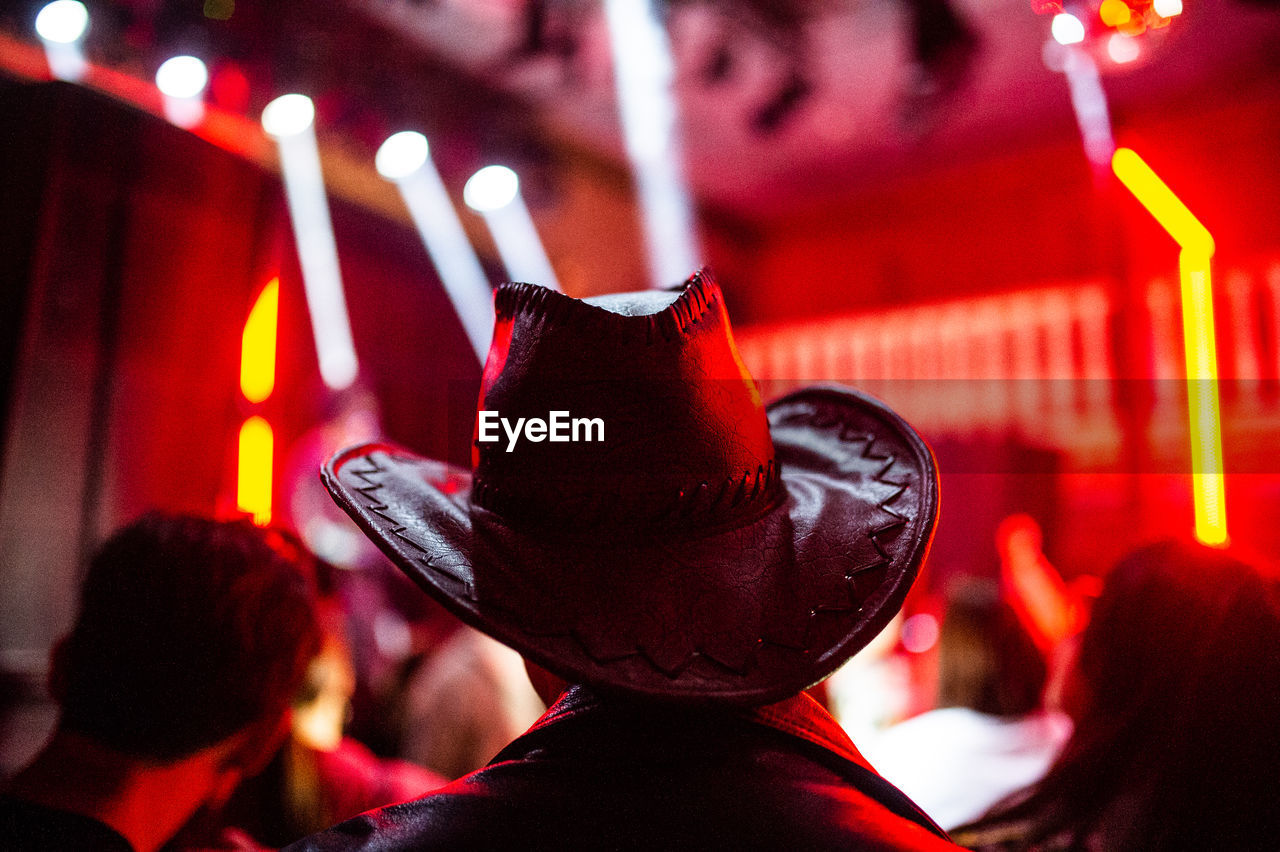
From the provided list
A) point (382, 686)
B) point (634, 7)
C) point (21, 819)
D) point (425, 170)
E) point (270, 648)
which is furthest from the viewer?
point (425, 170)

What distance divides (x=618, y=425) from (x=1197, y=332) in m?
6.09

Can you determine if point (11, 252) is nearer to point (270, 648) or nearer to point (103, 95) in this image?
point (103, 95)

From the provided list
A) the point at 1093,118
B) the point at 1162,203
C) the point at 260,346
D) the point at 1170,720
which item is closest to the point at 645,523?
the point at 1170,720

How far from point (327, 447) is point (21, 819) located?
13.2 ft

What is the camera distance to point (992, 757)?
1903 millimetres

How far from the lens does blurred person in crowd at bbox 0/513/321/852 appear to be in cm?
116

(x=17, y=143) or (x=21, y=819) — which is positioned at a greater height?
(x=17, y=143)

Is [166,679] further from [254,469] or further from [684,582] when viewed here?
[254,469]

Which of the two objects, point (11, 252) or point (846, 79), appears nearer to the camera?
point (11, 252)

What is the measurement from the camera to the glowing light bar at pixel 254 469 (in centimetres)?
338

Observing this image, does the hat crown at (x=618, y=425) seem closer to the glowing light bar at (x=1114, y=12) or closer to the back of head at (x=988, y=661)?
the back of head at (x=988, y=661)

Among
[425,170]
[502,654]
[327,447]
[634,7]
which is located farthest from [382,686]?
[634,7]

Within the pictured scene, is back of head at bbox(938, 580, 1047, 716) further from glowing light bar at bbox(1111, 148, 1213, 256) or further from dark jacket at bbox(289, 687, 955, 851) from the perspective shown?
glowing light bar at bbox(1111, 148, 1213, 256)

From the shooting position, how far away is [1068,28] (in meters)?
3.21
